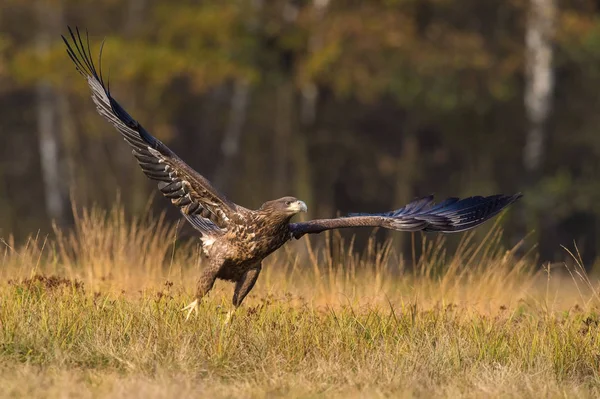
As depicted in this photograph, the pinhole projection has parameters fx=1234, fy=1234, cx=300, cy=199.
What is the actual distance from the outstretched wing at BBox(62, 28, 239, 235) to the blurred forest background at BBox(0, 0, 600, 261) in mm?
8747

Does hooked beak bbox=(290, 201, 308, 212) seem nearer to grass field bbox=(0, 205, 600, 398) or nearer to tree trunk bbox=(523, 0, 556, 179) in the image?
grass field bbox=(0, 205, 600, 398)

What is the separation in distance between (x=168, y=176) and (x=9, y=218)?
18.1m

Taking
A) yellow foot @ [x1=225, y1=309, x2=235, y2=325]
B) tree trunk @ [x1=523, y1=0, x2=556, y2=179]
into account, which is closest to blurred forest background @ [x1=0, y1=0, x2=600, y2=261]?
tree trunk @ [x1=523, y1=0, x2=556, y2=179]

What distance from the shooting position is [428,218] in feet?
30.0

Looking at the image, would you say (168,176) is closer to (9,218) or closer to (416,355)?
(416,355)

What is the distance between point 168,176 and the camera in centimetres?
880

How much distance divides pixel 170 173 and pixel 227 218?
536mm

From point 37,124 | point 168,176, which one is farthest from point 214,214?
point 37,124

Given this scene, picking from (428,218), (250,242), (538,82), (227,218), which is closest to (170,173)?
(227,218)

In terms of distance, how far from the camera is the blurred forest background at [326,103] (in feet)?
60.6

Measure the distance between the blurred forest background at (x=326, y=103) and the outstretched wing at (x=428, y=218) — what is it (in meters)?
Result: 8.25

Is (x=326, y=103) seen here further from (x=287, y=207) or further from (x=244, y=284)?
(x=287, y=207)

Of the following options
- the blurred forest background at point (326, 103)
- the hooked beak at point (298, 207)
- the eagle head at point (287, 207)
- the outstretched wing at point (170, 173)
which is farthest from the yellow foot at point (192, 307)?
the blurred forest background at point (326, 103)

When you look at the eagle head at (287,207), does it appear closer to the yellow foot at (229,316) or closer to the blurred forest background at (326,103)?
the yellow foot at (229,316)
